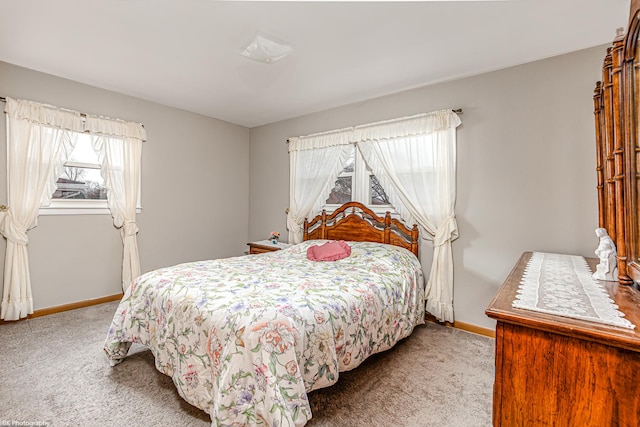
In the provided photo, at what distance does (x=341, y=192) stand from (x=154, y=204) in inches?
95.7

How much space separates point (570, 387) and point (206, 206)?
4.36 meters

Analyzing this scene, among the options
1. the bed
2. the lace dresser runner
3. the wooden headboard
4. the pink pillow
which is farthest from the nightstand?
the lace dresser runner

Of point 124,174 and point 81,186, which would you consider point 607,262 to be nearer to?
point 124,174

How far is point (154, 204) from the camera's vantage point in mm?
3896

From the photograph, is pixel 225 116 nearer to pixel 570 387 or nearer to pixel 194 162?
pixel 194 162

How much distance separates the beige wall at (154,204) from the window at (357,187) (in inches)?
71.2

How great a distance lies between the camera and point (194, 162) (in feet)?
14.0

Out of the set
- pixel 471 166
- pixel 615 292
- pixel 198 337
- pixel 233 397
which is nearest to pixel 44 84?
pixel 198 337

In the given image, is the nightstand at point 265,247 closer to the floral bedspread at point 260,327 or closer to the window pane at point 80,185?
the floral bedspread at point 260,327

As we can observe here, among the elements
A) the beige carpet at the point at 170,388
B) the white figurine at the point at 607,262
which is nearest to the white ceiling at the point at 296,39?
the white figurine at the point at 607,262

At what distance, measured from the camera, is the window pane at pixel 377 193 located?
3518mm

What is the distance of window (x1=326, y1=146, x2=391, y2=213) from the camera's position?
3.57 meters

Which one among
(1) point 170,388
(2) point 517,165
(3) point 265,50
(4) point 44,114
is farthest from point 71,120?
(2) point 517,165

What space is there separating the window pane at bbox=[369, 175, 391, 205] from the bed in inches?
34.3
